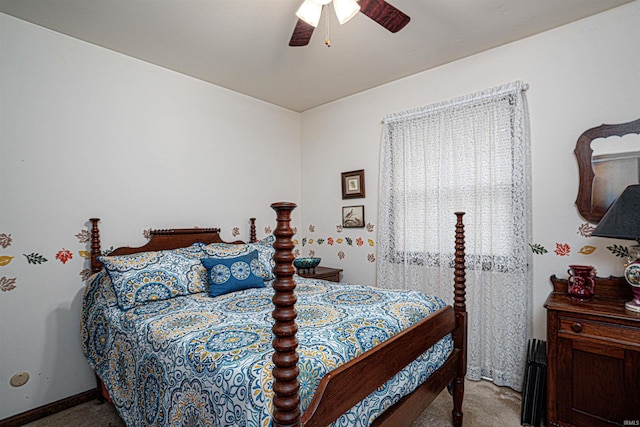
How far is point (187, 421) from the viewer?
1262 millimetres

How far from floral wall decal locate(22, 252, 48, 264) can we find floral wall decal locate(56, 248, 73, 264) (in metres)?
0.08

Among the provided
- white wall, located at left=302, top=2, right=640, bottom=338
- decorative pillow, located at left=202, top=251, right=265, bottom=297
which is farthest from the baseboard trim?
white wall, located at left=302, top=2, right=640, bottom=338

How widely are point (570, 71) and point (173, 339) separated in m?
2.97

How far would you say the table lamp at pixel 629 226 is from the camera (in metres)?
1.67

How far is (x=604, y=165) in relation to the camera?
2.12 meters

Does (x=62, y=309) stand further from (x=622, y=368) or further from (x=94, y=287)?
(x=622, y=368)

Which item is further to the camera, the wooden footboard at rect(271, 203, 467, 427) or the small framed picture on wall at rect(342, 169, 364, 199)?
the small framed picture on wall at rect(342, 169, 364, 199)

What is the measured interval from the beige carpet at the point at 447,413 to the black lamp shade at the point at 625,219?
129 centimetres

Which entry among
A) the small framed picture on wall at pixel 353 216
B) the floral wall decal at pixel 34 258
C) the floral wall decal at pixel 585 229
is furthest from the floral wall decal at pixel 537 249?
the floral wall decal at pixel 34 258

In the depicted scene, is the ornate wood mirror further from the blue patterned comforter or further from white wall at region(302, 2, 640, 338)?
the blue patterned comforter

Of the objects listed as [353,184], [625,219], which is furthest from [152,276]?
[625,219]

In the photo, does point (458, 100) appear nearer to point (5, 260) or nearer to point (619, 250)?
point (619, 250)

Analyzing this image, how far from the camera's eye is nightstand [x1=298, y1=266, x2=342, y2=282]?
321 cm

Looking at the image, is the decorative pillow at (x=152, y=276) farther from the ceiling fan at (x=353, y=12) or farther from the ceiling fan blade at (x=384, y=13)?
the ceiling fan blade at (x=384, y=13)
